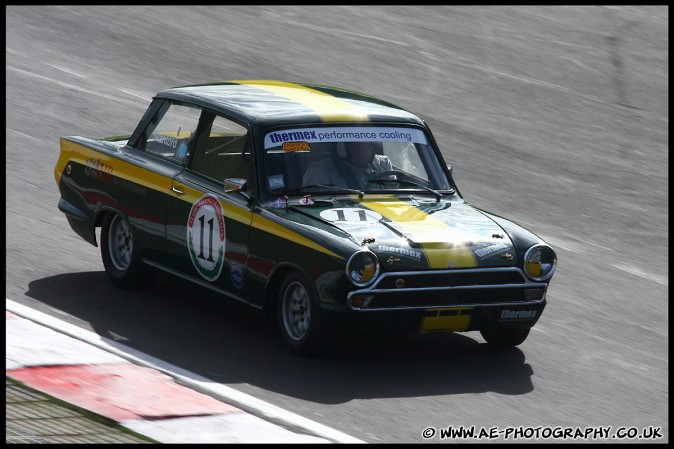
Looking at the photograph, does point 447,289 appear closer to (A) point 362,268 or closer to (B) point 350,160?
(A) point 362,268

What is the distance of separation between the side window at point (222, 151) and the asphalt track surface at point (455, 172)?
3.36ft

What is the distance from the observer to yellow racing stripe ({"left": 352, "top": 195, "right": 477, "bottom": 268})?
7754 mm

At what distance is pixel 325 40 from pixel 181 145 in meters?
10.1

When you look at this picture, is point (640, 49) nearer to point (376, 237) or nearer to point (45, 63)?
point (45, 63)

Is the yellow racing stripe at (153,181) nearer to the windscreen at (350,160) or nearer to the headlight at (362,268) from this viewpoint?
the headlight at (362,268)

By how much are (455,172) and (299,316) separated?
6.39 m

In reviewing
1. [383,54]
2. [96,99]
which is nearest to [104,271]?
[96,99]

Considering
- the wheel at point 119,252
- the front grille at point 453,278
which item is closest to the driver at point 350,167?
the front grille at point 453,278

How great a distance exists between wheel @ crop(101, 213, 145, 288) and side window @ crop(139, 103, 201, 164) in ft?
2.01

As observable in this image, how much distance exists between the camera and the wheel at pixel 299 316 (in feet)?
25.3

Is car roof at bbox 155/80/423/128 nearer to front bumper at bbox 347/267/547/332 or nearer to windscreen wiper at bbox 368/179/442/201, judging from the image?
windscreen wiper at bbox 368/179/442/201

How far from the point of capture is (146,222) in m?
9.20

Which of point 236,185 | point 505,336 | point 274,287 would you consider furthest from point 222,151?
point 505,336

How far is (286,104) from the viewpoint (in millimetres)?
9023
